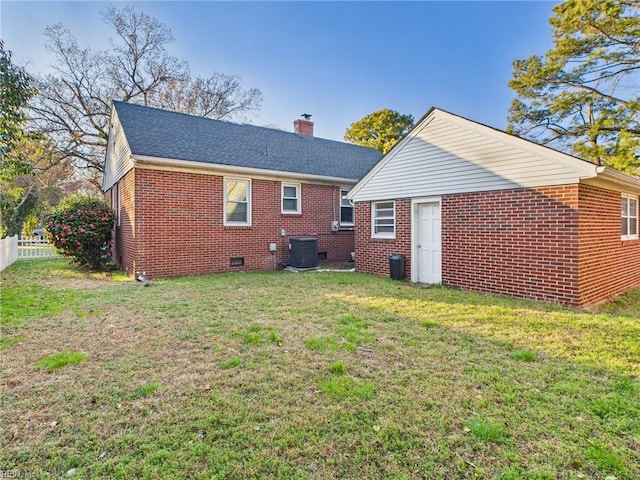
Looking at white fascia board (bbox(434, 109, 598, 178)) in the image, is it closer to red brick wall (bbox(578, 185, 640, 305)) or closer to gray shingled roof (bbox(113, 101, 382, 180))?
red brick wall (bbox(578, 185, 640, 305))

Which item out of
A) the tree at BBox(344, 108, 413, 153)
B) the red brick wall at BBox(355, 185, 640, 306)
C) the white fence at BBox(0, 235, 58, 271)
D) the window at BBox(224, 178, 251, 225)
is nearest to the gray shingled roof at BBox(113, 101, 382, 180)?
the window at BBox(224, 178, 251, 225)

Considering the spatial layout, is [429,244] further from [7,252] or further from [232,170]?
[7,252]

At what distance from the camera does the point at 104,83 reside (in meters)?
22.0

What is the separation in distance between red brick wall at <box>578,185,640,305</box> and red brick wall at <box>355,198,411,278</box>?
380 centimetres

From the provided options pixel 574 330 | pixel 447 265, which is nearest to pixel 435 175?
pixel 447 265

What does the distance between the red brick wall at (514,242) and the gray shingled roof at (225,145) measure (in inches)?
237

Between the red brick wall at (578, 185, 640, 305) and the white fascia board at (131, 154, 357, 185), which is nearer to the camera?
the red brick wall at (578, 185, 640, 305)

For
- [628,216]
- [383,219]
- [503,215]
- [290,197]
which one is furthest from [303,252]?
[628,216]

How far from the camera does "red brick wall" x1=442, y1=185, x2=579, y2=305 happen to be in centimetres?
655

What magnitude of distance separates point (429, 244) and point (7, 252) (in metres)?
13.7

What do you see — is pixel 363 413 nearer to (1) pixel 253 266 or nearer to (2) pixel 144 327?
(2) pixel 144 327

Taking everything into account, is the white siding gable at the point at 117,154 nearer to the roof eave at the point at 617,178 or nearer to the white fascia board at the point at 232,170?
the white fascia board at the point at 232,170

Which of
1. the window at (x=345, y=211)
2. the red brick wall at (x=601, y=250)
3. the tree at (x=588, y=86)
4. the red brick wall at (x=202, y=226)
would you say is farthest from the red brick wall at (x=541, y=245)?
the tree at (x=588, y=86)

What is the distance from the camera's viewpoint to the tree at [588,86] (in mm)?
15023
